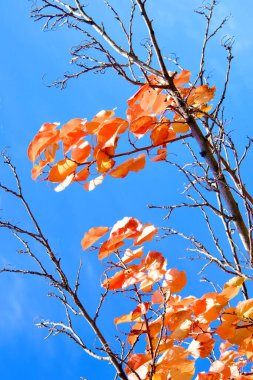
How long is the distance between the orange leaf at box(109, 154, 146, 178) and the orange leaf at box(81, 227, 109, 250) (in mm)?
289

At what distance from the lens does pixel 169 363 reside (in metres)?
2.44

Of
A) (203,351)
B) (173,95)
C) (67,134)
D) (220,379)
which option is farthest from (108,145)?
(220,379)

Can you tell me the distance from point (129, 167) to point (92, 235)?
1.32 ft

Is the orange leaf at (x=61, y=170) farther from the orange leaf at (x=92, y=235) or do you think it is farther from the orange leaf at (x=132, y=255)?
the orange leaf at (x=132, y=255)

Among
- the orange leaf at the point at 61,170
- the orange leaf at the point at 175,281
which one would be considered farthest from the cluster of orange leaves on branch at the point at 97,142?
the orange leaf at the point at 175,281

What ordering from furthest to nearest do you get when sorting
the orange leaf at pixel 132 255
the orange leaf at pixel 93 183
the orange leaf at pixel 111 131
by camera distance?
the orange leaf at pixel 132 255, the orange leaf at pixel 93 183, the orange leaf at pixel 111 131

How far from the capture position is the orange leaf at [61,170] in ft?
7.14

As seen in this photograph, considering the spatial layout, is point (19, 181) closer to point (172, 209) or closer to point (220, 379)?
point (172, 209)

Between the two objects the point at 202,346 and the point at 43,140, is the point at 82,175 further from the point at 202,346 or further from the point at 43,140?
the point at 202,346

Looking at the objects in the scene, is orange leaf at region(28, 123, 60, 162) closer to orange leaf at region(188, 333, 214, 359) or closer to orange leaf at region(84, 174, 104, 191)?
orange leaf at region(84, 174, 104, 191)

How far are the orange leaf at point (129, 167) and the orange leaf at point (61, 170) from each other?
0.20m

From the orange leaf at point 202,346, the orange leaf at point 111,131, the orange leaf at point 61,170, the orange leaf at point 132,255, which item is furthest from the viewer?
the orange leaf at point 202,346

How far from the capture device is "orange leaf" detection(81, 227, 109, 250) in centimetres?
227

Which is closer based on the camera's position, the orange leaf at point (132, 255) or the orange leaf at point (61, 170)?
the orange leaf at point (61, 170)
